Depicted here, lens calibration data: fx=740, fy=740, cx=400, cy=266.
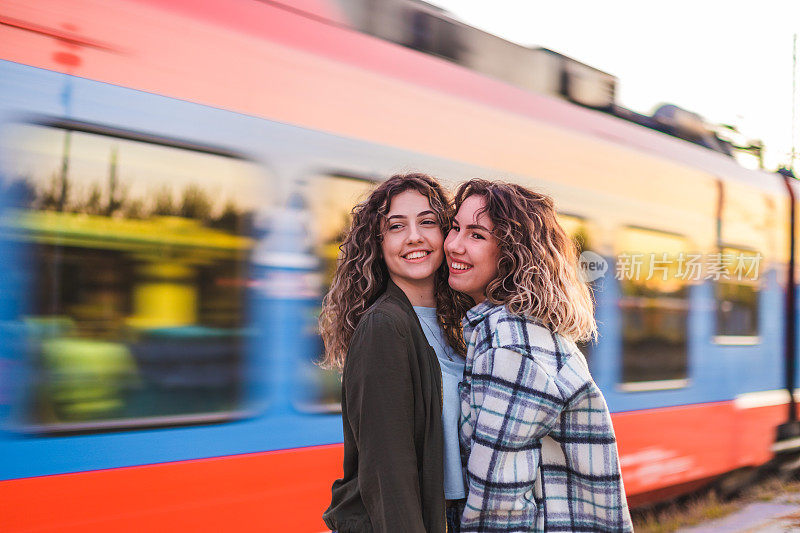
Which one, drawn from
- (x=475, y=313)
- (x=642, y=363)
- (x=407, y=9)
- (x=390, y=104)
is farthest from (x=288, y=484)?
(x=642, y=363)

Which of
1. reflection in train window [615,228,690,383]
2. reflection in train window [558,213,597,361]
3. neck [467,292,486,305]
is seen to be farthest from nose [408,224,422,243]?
reflection in train window [615,228,690,383]

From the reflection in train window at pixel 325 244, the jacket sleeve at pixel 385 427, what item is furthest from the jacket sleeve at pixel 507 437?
the reflection in train window at pixel 325 244

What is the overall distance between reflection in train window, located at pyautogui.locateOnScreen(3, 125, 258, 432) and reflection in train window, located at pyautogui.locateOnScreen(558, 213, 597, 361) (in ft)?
7.16

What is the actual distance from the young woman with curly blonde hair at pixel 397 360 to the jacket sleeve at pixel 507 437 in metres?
0.08

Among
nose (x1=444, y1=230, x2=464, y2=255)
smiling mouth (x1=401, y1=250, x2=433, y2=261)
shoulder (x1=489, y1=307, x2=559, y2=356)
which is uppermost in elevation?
nose (x1=444, y1=230, x2=464, y2=255)

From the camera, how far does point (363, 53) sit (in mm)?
3396

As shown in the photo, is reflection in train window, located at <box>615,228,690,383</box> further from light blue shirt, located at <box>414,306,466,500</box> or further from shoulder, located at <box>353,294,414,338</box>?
shoulder, located at <box>353,294,414,338</box>

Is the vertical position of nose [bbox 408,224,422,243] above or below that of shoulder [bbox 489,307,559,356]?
above

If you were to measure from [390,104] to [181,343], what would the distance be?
4.89 ft

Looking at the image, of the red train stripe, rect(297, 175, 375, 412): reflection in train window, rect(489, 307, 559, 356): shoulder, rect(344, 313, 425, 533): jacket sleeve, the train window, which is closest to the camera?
rect(344, 313, 425, 533): jacket sleeve

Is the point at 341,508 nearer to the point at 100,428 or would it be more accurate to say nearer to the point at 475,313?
the point at 475,313

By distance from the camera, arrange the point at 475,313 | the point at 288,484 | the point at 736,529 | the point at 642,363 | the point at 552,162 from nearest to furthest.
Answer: the point at 475,313 → the point at 288,484 → the point at 552,162 → the point at 642,363 → the point at 736,529

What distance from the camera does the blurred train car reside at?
2383mm

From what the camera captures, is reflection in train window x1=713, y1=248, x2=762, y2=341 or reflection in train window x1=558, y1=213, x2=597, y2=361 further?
reflection in train window x1=713, y1=248, x2=762, y2=341
